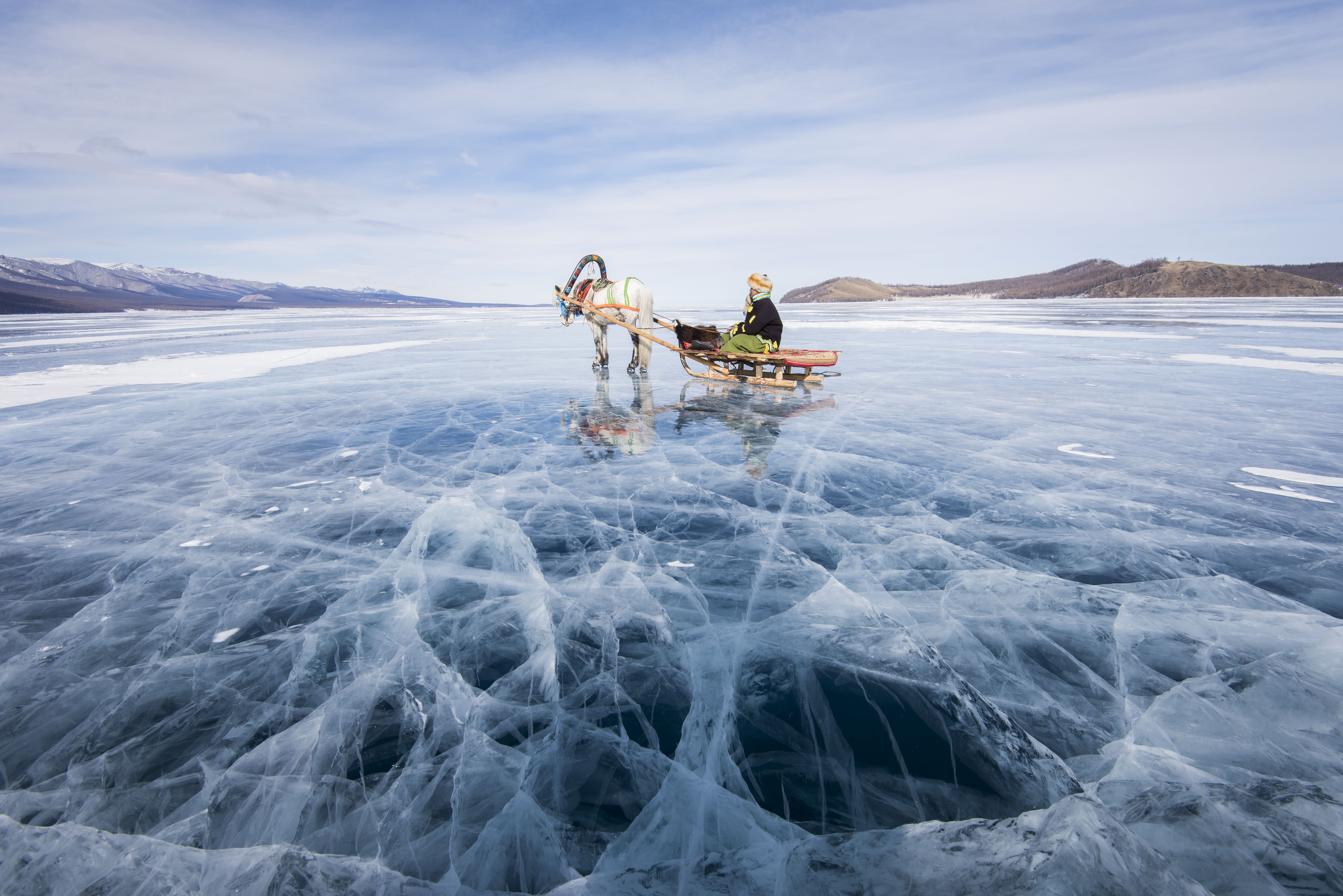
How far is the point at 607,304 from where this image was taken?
34.4 ft

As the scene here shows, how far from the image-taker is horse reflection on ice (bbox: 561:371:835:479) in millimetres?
6070

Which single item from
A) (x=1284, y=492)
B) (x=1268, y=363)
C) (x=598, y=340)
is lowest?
(x=1284, y=492)

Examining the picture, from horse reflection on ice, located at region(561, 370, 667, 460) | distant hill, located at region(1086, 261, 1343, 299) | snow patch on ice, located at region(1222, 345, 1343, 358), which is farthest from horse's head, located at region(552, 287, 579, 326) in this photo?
distant hill, located at region(1086, 261, 1343, 299)

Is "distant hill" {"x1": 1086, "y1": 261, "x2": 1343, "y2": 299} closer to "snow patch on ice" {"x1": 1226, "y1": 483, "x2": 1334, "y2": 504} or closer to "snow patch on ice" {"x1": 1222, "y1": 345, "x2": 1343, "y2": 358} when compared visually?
"snow patch on ice" {"x1": 1222, "y1": 345, "x2": 1343, "y2": 358}

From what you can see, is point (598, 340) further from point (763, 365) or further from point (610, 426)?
point (610, 426)

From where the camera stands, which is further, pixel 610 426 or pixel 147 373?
pixel 147 373

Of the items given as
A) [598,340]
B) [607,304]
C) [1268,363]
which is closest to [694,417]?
→ [607,304]

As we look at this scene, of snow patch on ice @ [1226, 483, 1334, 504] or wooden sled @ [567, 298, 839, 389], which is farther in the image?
wooden sled @ [567, 298, 839, 389]

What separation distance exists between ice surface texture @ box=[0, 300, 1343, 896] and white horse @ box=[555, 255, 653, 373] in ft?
16.7

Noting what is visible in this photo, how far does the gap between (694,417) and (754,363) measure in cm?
272

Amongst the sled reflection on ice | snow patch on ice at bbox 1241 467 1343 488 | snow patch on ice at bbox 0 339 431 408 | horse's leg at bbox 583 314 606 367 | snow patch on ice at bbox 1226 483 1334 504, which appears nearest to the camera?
snow patch on ice at bbox 1226 483 1334 504

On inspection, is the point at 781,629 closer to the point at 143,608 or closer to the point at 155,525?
the point at 143,608

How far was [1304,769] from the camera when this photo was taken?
188 cm

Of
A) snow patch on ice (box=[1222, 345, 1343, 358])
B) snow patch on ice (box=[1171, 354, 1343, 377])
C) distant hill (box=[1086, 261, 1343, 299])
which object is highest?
distant hill (box=[1086, 261, 1343, 299])
